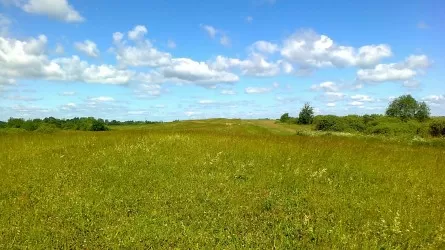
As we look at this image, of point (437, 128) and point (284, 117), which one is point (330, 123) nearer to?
point (437, 128)

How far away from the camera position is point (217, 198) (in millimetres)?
9688

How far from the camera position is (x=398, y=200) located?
952cm

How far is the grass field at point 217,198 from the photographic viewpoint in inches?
304

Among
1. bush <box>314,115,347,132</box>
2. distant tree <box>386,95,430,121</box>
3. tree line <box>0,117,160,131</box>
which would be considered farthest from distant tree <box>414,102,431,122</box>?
tree line <box>0,117,160,131</box>

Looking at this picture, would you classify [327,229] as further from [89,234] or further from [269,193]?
[89,234]

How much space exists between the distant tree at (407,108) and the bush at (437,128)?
3438 centimetres

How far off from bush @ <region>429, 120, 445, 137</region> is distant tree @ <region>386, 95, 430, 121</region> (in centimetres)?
3438

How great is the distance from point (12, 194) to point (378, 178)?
1173cm

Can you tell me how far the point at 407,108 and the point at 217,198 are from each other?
9603 centimetres

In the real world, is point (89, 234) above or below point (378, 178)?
below

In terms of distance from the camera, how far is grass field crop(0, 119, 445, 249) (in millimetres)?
7723

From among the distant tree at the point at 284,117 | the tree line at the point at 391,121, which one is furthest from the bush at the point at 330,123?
the distant tree at the point at 284,117

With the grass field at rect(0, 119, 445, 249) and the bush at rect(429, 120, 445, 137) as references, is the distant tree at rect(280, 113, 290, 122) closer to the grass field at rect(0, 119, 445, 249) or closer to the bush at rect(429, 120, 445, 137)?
the bush at rect(429, 120, 445, 137)

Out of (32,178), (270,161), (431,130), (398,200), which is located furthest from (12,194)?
(431,130)
